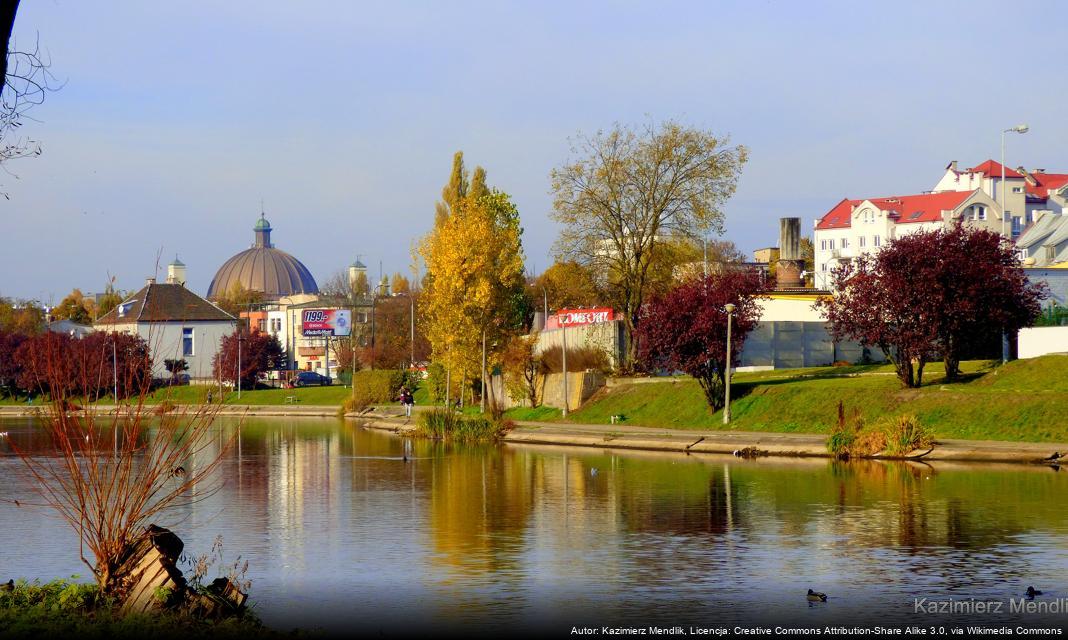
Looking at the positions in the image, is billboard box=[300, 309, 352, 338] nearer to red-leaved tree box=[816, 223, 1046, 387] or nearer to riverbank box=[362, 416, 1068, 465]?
riverbank box=[362, 416, 1068, 465]

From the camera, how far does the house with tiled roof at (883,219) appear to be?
134 metres

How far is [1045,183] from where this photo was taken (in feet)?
489

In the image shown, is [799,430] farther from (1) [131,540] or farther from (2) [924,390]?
(1) [131,540]

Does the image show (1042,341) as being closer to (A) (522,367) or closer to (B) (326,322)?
(A) (522,367)

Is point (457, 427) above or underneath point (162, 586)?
above

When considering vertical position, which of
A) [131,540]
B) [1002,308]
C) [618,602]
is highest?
[1002,308]

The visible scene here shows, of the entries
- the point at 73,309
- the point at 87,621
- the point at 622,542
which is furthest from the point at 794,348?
the point at 73,309

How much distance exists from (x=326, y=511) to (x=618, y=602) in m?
12.4

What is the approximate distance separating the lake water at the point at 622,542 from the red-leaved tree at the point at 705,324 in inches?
485

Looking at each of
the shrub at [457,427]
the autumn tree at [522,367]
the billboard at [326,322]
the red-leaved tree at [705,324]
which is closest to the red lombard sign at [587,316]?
the autumn tree at [522,367]

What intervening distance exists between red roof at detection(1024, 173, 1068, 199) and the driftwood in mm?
144581

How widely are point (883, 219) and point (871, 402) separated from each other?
10528cm

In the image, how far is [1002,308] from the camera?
45250 millimetres

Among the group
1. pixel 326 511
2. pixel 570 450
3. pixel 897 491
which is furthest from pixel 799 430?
pixel 326 511
